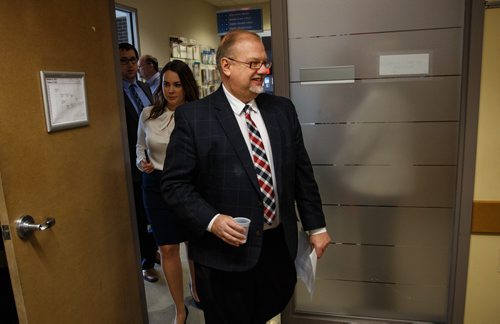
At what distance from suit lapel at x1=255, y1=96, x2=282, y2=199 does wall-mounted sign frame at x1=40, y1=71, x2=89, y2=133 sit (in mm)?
737

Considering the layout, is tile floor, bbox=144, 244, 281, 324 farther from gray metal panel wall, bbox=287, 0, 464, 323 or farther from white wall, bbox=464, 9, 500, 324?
white wall, bbox=464, 9, 500, 324

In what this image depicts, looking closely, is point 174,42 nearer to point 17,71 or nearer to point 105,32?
point 105,32

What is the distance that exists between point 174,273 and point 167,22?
424cm

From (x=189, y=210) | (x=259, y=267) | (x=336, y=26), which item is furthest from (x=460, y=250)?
(x=189, y=210)

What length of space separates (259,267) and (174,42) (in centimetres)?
489

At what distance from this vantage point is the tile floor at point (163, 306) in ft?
8.32

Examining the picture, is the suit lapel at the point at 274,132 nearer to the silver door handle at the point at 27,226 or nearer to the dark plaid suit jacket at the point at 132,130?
the silver door handle at the point at 27,226

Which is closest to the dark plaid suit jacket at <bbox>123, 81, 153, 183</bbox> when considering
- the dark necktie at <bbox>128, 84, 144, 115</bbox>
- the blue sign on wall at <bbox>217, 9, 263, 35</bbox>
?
the dark necktie at <bbox>128, 84, 144, 115</bbox>

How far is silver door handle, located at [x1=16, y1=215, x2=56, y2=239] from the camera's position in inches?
52.7

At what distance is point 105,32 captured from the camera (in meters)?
1.87

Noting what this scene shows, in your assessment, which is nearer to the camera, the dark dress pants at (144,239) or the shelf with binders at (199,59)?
the dark dress pants at (144,239)

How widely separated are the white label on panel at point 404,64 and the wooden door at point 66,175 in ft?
4.24

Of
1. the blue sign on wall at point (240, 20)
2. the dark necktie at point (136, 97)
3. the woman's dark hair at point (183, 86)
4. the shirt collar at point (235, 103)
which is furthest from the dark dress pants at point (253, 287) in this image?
the blue sign on wall at point (240, 20)

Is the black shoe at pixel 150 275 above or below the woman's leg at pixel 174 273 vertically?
below
